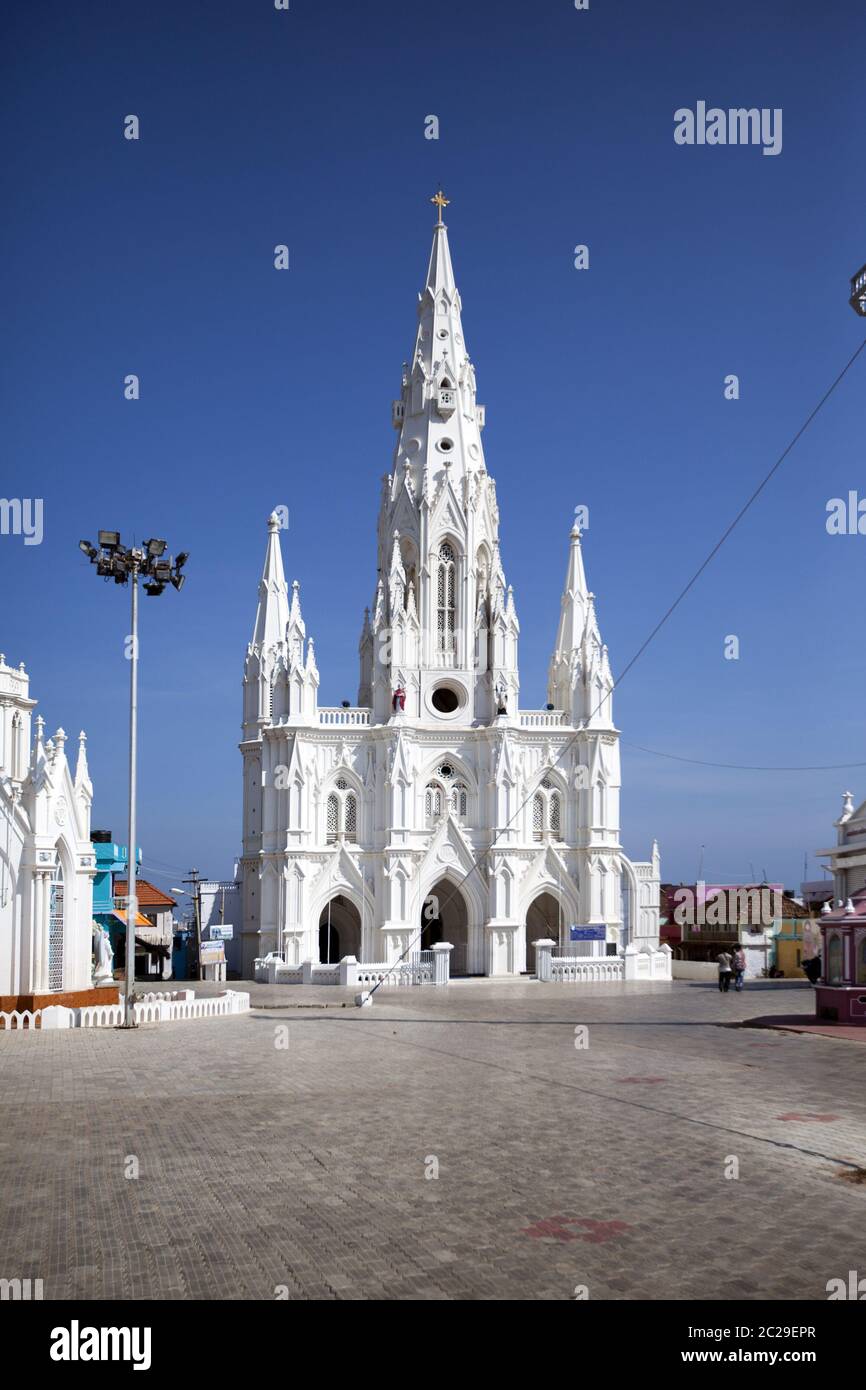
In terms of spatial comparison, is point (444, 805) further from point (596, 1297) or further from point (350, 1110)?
point (596, 1297)

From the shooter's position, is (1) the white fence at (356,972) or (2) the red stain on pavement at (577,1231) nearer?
(2) the red stain on pavement at (577,1231)

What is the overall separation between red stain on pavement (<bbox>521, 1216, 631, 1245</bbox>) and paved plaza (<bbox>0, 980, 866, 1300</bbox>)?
0.10ft

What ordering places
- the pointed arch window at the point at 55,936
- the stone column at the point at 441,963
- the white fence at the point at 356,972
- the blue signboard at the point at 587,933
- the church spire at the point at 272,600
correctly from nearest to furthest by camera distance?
the pointed arch window at the point at 55,936, the white fence at the point at 356,972, the stone column at the point at 441,963, the blue signboard at the point at 587,933, the church spire at the point at 272,600

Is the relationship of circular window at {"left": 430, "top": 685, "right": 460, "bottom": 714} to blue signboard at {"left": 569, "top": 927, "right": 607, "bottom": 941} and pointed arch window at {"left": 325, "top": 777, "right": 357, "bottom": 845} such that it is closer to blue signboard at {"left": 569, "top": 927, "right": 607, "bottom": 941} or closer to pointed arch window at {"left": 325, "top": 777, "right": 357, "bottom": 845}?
pointed arch window at {"left": 325, "top": 777, "right": 357, "bottom": 845}

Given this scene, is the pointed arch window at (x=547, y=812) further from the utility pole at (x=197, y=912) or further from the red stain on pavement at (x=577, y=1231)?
the red stain on pavement at (x=577, y=1231)

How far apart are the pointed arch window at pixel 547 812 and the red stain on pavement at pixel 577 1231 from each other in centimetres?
4638

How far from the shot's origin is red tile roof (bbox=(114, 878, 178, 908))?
75.4 m

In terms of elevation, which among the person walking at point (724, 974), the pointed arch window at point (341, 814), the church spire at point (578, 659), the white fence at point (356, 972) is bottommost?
the white fence at point (356, 972)

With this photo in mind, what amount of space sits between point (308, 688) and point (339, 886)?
8.64 metres

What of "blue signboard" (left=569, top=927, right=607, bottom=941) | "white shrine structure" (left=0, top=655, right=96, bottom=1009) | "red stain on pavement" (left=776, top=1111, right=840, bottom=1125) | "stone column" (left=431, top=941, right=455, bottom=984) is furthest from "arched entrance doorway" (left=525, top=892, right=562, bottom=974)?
"red stain on pavement" (left=776, top=1111, right=840, bottom=1125)

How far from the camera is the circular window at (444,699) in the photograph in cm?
5838

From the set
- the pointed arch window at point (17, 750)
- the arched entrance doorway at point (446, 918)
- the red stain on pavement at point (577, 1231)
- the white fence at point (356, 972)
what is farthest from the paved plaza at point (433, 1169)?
the arched entrance doorway at point (446, 918)
